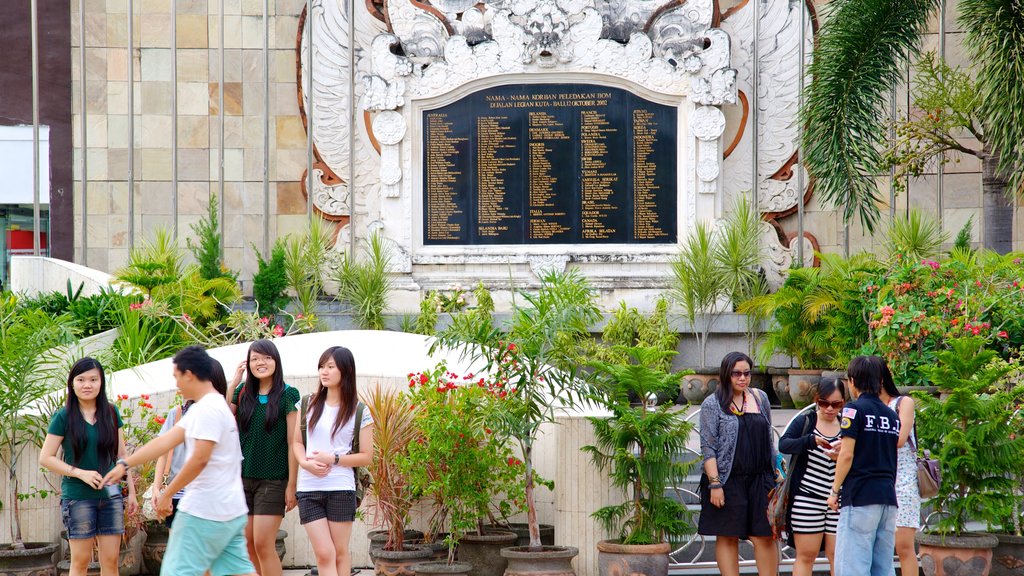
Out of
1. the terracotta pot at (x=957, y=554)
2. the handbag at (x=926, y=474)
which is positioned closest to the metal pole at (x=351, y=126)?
the terracotta pot at (x=957, y=554)

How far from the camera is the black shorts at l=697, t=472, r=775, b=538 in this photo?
23.9 feet

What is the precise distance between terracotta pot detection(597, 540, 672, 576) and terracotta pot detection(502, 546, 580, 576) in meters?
0.28

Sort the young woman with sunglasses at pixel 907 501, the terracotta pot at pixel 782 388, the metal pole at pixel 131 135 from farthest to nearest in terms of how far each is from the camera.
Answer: the metal pole at pixel 131 135 < the terracotta pot at pixel 782 388 < the young woman with sunglasses at pixel 907 501

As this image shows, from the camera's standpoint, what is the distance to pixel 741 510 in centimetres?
728

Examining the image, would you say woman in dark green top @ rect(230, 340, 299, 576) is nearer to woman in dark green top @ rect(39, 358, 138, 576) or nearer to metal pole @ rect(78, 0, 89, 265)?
woman in dark green top @ rect(39, 358, 138, 576)

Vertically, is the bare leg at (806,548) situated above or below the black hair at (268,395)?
below

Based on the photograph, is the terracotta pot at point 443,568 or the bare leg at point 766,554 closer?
the bare leg at point 766,554

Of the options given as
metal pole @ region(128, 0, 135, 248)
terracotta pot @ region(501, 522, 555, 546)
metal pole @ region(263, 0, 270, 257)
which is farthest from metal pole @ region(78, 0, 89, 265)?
terracotta pot @ region(501, 522, 555, 546)

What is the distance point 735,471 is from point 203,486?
3398mm

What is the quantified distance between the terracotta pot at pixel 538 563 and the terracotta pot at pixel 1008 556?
9.53 feet

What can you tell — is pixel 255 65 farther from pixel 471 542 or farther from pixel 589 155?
pixel 471 542

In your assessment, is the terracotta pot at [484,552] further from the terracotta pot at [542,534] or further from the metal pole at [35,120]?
the metal pole at [35,120]

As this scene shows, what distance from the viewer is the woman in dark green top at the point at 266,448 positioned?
6.79 m

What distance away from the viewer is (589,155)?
16219 millimetres
